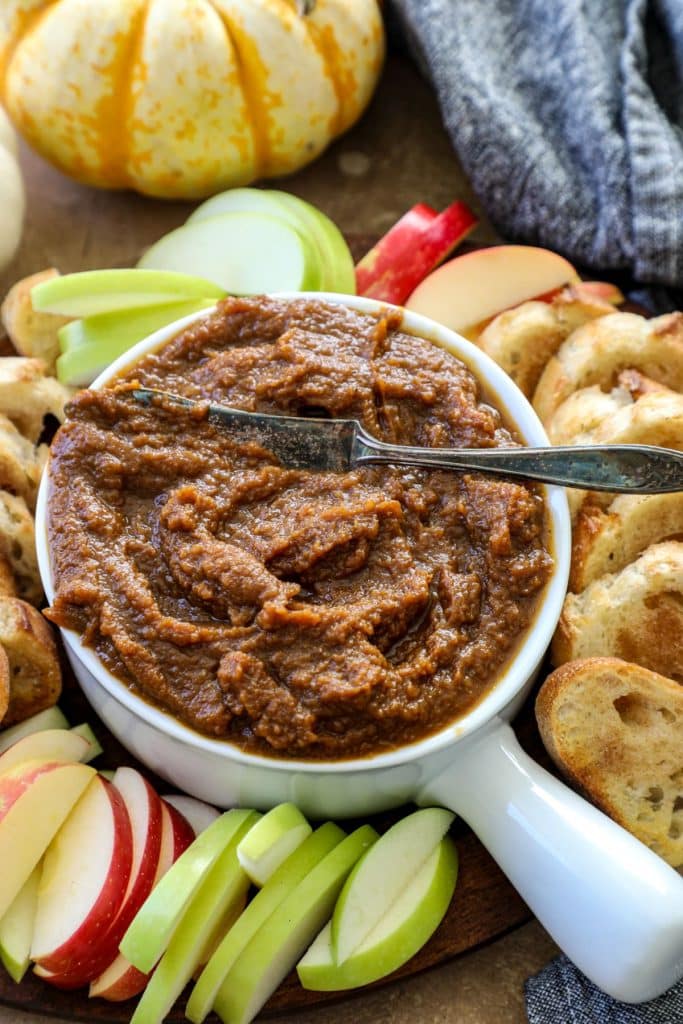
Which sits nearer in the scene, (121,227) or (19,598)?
(19,598)

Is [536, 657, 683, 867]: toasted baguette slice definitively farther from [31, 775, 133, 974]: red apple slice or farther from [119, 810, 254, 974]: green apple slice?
[31, 775, 133, 974]: red apple slice

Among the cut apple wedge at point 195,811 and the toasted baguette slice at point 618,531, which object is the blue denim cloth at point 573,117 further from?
the cut apple wedge at point 195,811

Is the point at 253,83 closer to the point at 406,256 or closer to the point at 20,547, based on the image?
the point at 406,256

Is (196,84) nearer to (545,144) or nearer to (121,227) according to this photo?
(121,227)

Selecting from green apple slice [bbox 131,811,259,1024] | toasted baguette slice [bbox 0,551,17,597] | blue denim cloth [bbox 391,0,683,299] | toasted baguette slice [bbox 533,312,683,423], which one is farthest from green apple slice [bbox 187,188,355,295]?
green apple slice [bbox 131,811,259,1024]

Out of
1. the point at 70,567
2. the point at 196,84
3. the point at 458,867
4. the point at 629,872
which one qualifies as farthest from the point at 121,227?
the point at 629,872

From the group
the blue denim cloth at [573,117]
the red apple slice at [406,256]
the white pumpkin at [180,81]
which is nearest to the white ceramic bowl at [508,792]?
the red apple slice at [406,256]
